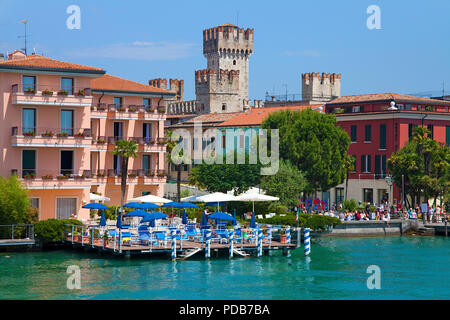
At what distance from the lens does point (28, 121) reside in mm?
60781

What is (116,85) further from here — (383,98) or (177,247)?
(383,98)

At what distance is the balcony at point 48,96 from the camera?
59.9 meters

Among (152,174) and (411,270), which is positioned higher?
(152,174)

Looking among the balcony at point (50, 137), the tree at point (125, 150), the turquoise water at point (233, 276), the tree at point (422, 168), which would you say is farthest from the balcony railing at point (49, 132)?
the tree at point (422, 168)

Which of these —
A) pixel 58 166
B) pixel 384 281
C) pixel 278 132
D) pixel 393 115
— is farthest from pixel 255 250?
pixel 393 115

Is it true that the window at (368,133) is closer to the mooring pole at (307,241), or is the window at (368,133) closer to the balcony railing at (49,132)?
the mooring pole at (307,241)

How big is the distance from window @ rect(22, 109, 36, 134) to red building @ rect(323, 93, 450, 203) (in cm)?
3902

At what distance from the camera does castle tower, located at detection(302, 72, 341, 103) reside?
142 meters

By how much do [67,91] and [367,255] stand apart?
24.0 m

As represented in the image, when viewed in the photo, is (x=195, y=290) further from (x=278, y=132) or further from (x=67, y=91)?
(x=278, y=132)

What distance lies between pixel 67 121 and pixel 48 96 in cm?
269

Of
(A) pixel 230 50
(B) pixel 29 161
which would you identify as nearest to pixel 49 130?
(B) pixel 29 161

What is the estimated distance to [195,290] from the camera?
136 ft

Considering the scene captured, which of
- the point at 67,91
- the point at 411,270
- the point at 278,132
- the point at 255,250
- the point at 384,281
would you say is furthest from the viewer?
the point at 278,132
